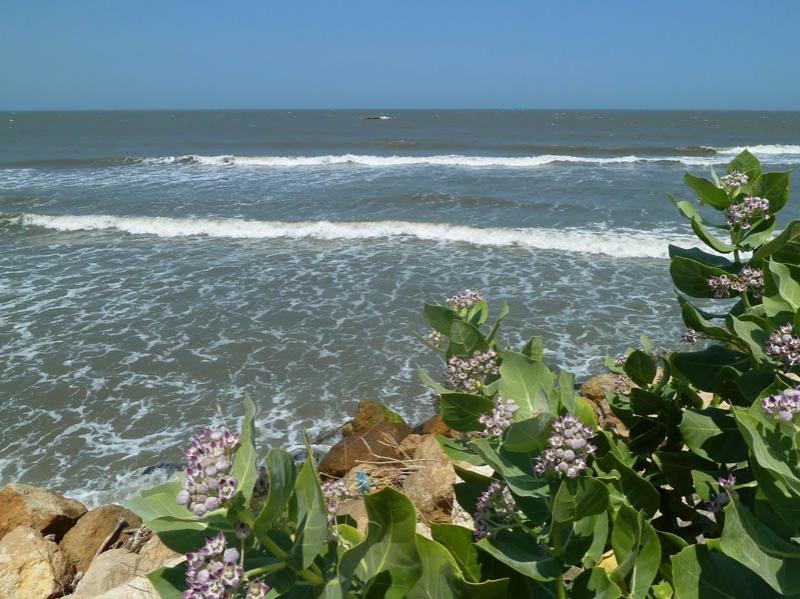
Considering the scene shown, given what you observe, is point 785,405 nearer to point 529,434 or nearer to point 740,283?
point 529,434

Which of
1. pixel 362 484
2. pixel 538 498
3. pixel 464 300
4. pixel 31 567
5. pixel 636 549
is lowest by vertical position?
pixel 31 567

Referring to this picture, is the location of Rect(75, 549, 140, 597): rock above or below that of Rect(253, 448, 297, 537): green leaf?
below

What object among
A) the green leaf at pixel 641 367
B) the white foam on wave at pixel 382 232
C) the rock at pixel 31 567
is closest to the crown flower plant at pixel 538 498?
the green leaf at pixel 641 367

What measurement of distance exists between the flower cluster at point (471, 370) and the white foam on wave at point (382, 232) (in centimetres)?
1298

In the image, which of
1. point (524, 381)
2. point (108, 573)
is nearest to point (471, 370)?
point (524, 381)

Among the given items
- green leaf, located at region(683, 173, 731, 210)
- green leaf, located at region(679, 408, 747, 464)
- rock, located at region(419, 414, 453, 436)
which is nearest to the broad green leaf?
green leaf, located at region(679, 408, 747, 464)

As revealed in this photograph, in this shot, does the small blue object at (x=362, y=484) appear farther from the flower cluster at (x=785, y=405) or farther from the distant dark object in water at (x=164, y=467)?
the distant dark object in water at (x=164, y=467)

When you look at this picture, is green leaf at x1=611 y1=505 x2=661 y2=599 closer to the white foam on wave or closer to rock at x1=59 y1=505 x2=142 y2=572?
rock at x1=59 y1=505 x2=142 y2=572

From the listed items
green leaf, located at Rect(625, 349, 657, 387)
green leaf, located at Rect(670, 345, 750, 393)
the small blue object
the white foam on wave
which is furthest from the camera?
the white foam on wave

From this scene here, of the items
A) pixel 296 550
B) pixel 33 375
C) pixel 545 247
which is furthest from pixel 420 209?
pixel 296 550

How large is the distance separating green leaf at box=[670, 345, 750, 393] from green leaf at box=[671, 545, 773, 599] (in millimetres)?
951

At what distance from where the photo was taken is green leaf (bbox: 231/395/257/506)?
46.4 inches

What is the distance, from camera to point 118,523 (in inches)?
200

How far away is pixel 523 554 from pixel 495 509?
5.5 inches
